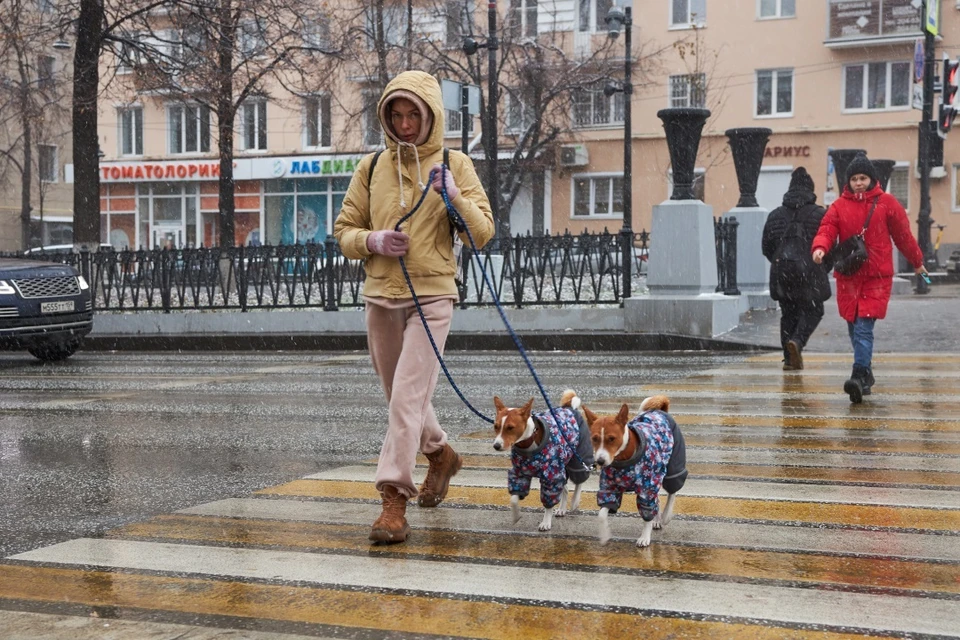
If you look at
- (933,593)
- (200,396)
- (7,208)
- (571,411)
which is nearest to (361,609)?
(571,411)

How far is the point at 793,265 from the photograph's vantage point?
12055 mm

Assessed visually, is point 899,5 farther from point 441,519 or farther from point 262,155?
point 441,519

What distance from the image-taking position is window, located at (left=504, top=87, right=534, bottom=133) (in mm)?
40500

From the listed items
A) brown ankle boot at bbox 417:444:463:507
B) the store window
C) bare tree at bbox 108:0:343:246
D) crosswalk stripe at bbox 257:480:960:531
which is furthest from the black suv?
the store window

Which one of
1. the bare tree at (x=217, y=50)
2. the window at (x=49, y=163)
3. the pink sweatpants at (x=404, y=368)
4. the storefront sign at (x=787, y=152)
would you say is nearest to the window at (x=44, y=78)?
the bare tree at (x=217, y=50)

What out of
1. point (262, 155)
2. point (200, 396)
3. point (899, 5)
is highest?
point (899, 5)

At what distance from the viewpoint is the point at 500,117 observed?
1654 inches

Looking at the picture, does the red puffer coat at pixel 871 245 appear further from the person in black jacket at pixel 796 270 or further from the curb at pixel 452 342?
the curb at pixel 452 342

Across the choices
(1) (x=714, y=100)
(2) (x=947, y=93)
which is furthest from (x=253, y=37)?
(1) (x=714, y=100)

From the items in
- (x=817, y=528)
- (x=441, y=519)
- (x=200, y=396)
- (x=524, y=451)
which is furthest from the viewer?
(x=200, y=396)

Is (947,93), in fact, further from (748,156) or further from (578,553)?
(578,553)

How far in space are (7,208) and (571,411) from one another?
193 feet

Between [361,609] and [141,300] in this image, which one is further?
[141,300]

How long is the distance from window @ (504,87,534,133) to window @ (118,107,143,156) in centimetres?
1961
